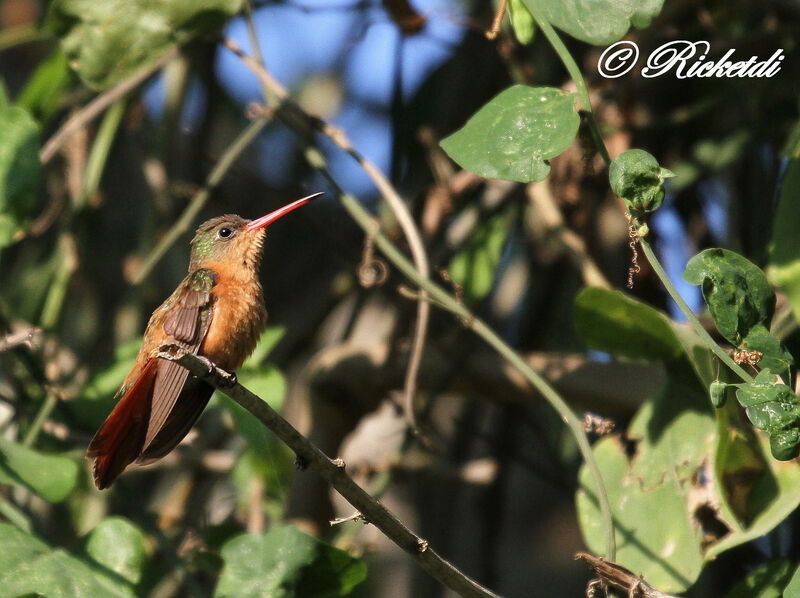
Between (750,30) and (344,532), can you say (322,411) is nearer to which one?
(344,532)

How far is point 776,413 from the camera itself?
1.97 m

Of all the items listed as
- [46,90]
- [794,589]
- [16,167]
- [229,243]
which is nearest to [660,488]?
[794,589]

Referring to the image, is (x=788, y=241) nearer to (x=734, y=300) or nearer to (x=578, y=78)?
(x=734, y=300)

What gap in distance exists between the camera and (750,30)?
13.5 feet

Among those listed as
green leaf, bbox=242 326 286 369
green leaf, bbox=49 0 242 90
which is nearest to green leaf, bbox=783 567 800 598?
green leaf, bbox=242 326 286 369

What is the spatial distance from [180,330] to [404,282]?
1386 millimetres

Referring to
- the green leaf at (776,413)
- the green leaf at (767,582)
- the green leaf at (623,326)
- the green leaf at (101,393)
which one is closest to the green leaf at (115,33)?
the green leaf at (101,393)

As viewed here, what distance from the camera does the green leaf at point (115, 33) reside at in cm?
316

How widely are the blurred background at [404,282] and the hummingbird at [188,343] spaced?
0.23 metres

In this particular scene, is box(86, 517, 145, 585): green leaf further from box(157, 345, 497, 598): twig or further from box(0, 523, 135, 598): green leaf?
box(157, 345, 497, 598): twig

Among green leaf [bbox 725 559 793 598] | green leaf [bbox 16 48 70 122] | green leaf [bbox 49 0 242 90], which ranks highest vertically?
green leaf [bbox 16 48 70 122]

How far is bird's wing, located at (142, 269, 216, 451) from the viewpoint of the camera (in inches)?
106

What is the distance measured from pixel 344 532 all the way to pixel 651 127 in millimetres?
1795

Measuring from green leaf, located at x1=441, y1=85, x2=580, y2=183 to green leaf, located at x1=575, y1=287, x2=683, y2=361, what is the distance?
58 cm
